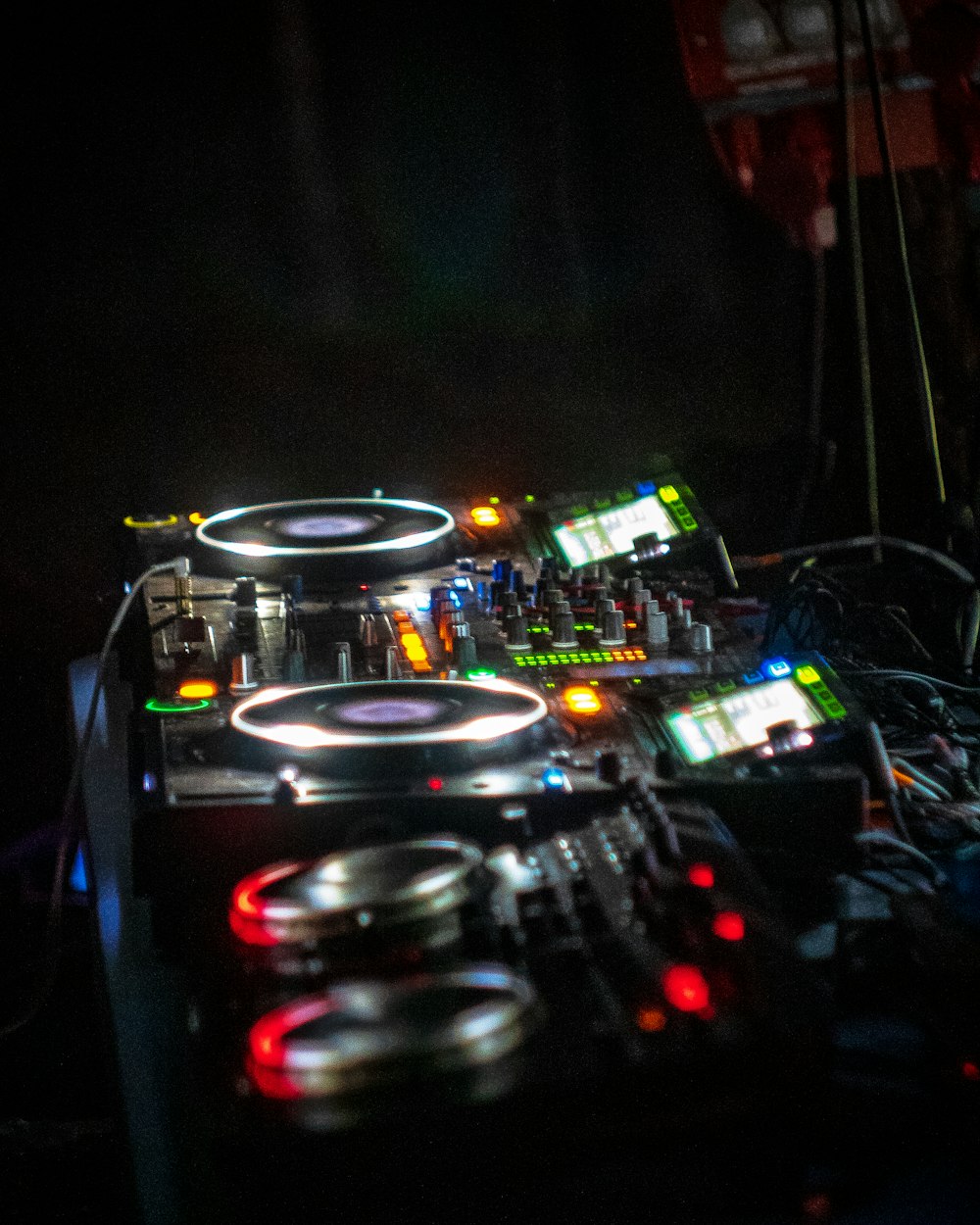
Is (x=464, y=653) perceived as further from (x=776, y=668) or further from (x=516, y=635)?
(x=776, y=668)

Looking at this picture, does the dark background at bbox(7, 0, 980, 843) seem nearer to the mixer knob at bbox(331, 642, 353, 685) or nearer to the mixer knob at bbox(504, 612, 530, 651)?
the mixer knob at bbox(504, 612, 530, 651)

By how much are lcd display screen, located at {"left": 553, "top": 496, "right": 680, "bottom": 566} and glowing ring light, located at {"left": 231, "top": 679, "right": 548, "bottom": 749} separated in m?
0.62

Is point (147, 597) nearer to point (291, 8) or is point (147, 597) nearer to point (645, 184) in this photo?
point (291, 8)

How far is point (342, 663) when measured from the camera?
1.57m

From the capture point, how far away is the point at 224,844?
114 centimetres

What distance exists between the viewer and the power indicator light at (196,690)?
1.51 meters

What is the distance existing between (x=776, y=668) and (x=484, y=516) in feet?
2.58

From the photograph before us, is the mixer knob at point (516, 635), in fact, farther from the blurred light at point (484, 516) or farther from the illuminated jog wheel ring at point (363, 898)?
the illuminated jog wheel ring at point (363, 898)

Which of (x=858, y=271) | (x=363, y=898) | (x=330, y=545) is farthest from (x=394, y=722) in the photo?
(x=858, y=271)

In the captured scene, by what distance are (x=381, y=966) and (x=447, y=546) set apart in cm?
120

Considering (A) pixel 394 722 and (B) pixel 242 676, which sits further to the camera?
(B) pixel 242 676

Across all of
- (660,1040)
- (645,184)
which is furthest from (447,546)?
(660,1040)

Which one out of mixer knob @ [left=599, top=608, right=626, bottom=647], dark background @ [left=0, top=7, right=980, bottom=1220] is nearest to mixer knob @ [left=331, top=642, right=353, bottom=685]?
mixer knob @ [left=599, top=608, right=626, bottom=647]

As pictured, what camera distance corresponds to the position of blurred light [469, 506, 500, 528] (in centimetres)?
217
